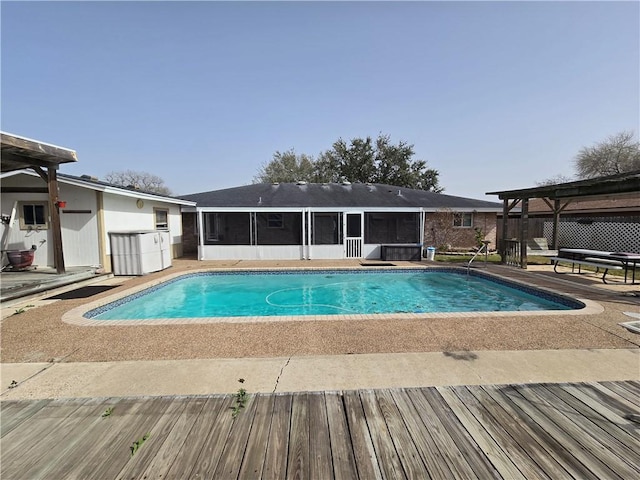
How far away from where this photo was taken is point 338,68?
12617 mm

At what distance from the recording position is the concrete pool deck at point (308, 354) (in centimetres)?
300

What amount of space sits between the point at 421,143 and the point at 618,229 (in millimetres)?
19792

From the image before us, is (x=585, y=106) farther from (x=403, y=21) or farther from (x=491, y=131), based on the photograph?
(x=403, y=21)

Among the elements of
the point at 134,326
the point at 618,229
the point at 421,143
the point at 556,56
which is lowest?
the point at 134,326

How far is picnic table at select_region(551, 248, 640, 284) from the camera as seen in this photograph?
784cm

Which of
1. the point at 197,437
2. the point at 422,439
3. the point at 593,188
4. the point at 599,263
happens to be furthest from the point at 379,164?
the point at 197,437

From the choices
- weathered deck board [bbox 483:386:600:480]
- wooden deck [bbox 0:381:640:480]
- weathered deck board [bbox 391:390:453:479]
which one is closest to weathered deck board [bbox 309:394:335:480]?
wooden deck [bbox 0:381:640:480]

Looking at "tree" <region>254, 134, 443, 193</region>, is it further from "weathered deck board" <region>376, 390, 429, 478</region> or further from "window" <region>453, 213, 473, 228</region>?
"weathered deck board" <region>376, 390, 429, 478</region>

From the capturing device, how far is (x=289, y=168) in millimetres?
35594

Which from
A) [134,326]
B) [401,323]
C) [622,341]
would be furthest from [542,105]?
[134,326]

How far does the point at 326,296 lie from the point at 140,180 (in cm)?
4659

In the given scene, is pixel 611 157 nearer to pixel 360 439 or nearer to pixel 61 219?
pixel 360 439

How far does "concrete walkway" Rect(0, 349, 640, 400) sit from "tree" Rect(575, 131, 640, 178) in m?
33.9

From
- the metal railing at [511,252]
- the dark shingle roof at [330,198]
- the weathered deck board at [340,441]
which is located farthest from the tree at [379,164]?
the weathered deck board at [340,441]
